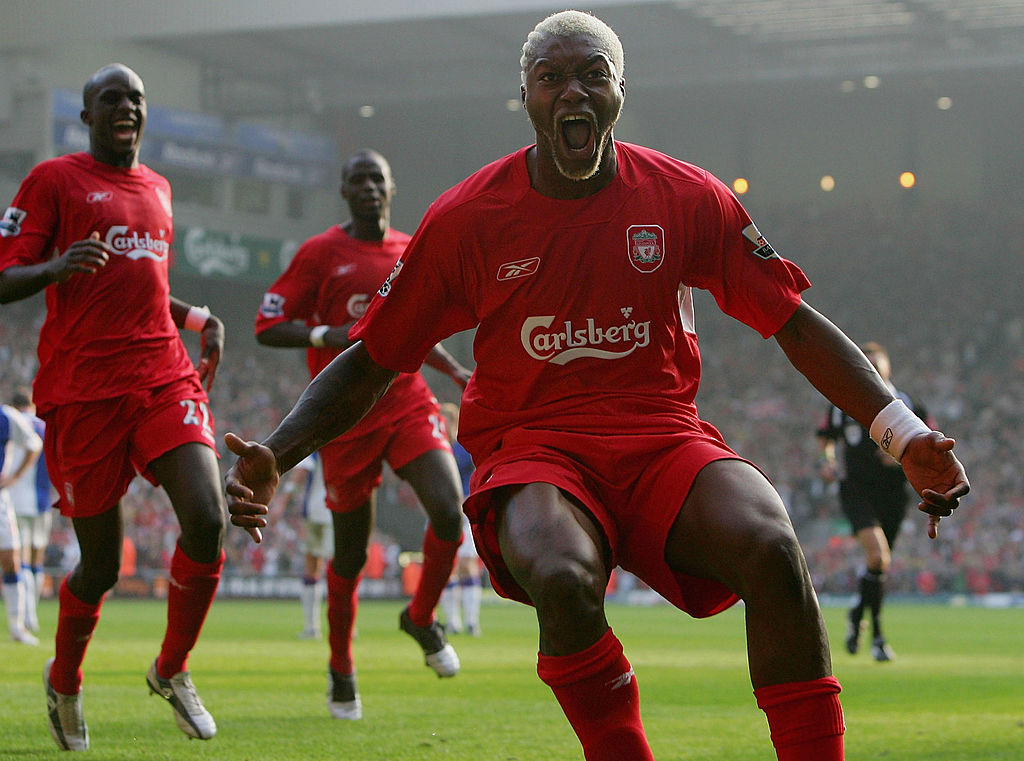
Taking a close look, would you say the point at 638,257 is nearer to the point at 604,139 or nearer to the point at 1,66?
the point at 604,139

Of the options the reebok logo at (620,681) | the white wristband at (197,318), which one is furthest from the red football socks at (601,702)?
the white wristband at (197,318)

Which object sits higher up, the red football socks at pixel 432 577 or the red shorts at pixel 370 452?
the red shorts at pixel 370 452

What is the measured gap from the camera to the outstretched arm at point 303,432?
11.8 ft

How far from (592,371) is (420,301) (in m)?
0.53

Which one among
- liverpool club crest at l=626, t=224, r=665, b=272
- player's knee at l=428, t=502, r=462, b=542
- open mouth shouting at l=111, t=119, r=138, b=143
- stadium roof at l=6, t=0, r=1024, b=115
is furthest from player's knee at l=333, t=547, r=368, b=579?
stadium roof at l=6, t=0, r=1024, b=115

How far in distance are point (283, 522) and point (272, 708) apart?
2038 cm

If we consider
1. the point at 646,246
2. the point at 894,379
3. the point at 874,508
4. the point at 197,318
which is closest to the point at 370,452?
the point at 197,318

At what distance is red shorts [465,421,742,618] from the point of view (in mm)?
3598

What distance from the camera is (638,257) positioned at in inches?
150

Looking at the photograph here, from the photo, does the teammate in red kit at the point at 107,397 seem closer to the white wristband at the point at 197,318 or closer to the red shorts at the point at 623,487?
the white wristband at the point at 197,318

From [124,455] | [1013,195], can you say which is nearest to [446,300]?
[124,455]

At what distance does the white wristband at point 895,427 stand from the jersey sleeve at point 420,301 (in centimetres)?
114

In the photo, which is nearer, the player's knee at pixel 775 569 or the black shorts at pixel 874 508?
the player's knee at pixel 775 569

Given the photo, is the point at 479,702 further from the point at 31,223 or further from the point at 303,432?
the point at 303,432
